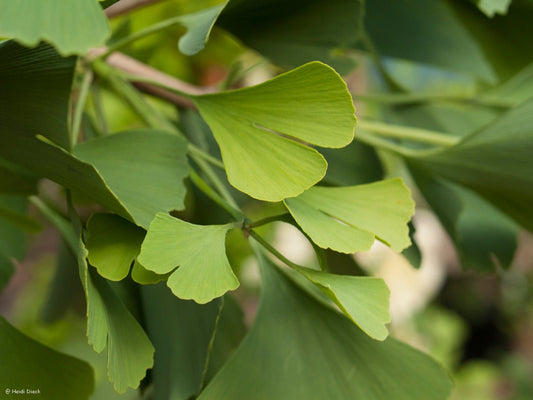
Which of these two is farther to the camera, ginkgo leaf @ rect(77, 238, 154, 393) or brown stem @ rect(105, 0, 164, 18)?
brown stem @ rect(105, 0, 164, 18)

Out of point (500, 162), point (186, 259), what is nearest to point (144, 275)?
point (186, 259)

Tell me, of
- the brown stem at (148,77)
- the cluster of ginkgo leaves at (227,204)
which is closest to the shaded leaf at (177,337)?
the cluster of ginkgo leaves at (227,204)

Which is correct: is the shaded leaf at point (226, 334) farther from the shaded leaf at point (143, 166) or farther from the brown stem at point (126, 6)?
the brown stem at point (126, 6)

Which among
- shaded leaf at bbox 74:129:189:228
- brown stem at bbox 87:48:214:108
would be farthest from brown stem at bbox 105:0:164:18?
shaded leaf at bbox 74:129:189:228

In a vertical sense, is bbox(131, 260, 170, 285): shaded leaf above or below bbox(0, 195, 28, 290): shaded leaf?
above

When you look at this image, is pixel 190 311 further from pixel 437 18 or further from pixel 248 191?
pixel 437 18

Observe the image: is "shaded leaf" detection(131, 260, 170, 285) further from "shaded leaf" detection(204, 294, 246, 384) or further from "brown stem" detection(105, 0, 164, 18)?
"brown stem" detection(105, 0, 164, 18)

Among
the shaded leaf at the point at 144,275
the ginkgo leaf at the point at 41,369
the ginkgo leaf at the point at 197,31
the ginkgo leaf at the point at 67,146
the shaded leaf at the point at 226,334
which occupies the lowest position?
the shaded leaf at the point at 226,334
